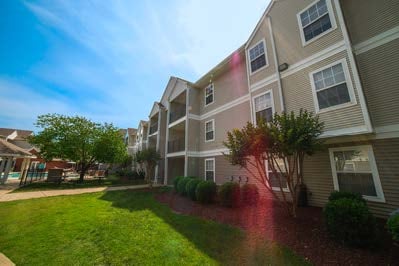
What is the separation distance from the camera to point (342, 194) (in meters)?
5.17

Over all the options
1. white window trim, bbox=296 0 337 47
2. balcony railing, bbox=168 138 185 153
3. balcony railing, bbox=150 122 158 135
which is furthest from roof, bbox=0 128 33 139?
white window trim, bbox=296 0 337 47

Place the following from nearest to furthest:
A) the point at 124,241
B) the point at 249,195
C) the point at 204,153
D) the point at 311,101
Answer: the point at 124,241 < the point at 311,101 < the point at 249,195 < the point at 204,153

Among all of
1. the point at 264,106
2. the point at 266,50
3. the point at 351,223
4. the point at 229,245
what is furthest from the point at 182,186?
the point at 266,50

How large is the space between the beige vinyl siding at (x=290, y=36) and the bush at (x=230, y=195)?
22.8 feet

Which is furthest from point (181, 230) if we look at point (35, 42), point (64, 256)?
point (35, 42)

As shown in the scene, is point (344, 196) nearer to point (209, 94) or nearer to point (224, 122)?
point (224, 122)

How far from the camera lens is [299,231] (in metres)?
4.69

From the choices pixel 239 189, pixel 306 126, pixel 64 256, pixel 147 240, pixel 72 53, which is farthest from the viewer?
pixel 72 53

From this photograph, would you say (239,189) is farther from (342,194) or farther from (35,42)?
(35,42)

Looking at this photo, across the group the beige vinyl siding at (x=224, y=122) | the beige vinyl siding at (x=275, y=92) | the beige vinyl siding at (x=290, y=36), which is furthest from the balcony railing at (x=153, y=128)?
the beige vinyl siding at (x=290, y=36)

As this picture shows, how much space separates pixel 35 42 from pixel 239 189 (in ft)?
47.9

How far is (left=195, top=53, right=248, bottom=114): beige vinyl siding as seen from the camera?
11732 millimetres

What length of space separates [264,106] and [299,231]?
6.45 m

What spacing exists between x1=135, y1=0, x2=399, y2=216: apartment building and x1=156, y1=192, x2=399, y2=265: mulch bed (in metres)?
1.99
